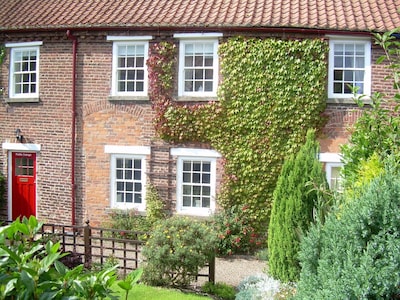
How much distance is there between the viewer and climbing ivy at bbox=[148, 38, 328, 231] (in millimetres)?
13016

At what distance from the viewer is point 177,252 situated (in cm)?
934

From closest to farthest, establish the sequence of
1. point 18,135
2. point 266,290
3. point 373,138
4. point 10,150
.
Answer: point 373,138 → point 266,290 → point 18,135 → point 10,150

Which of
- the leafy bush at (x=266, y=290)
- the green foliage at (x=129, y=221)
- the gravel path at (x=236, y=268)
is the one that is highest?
the green foliage at (x=129, y=221)

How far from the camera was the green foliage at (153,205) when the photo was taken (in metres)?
14.0

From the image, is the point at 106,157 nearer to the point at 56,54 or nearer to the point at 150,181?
the point at 150,181

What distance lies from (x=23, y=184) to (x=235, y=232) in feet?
23.5

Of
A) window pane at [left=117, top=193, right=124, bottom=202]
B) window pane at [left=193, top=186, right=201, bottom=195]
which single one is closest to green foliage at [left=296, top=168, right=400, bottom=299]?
window pane at [left=193, top=186, right=201, bottom=195]

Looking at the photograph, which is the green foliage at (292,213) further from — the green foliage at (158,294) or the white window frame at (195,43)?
the white window frame at (195,43)

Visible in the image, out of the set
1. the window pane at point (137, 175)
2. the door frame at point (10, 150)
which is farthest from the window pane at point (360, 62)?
the door frame at point (10, 150)

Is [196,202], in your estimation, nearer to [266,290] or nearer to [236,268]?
[236,268]

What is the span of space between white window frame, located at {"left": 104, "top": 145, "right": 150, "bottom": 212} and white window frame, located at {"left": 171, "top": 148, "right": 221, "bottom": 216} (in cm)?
97

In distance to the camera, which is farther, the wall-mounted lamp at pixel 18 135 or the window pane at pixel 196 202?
the wall-mounted lamp at pixel 18 135

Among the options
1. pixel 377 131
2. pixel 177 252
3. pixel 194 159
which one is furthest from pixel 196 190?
pixel 377 131

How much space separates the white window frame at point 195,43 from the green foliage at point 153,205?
114 inches
